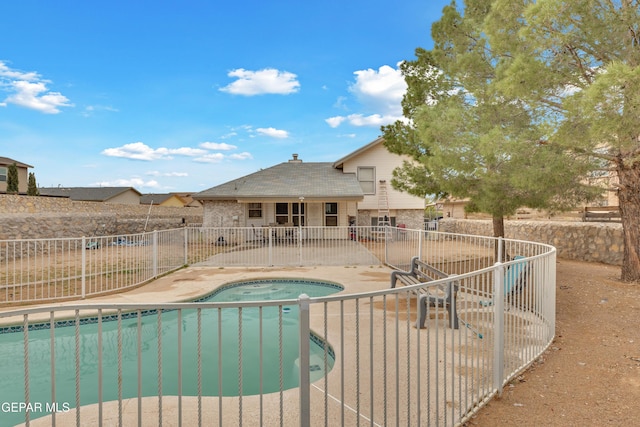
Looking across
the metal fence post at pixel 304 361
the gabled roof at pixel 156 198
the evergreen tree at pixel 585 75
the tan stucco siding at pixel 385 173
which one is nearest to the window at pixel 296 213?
the tan stucco siding at pixel 385 173

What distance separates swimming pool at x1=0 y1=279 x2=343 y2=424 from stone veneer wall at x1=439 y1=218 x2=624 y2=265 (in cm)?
1261

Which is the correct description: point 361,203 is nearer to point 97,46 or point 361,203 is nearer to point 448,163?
point 448,163

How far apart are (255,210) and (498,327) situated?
18.8 m

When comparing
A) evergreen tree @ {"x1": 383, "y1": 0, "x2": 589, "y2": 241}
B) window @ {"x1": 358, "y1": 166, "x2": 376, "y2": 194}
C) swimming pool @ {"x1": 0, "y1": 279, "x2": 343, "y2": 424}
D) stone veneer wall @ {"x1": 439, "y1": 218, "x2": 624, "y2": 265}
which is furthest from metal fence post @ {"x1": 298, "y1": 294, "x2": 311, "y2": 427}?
window @ {"x1": 358, "y1": 166, "x2": 376, "y2": 194}

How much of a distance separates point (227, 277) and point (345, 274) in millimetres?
3683

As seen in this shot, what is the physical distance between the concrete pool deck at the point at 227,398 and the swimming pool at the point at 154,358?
0.34 m

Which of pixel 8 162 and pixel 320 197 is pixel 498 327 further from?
pixel 8 162

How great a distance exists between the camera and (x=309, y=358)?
2521 millimetres

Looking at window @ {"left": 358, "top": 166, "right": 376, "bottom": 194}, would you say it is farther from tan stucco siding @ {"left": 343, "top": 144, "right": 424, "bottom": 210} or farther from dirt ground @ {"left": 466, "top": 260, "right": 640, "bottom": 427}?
dirt ground @ {"left": 466, "top": 260, "right": 640, "bottom": 427}

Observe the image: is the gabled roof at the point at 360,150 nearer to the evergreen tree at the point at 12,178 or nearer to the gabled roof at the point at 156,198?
the evergreen tree at the point at 12,178

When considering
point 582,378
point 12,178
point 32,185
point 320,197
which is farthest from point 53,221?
point 582,378

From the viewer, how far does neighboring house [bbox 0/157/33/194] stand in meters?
30.2

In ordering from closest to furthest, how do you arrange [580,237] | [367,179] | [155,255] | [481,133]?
[481,133] → [155,255] → [580,237] → [367,179]

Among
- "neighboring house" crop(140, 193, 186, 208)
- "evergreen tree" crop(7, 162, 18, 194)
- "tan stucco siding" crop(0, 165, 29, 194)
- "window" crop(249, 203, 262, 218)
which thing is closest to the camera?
"window" crop(249, 203, 262, 218)
